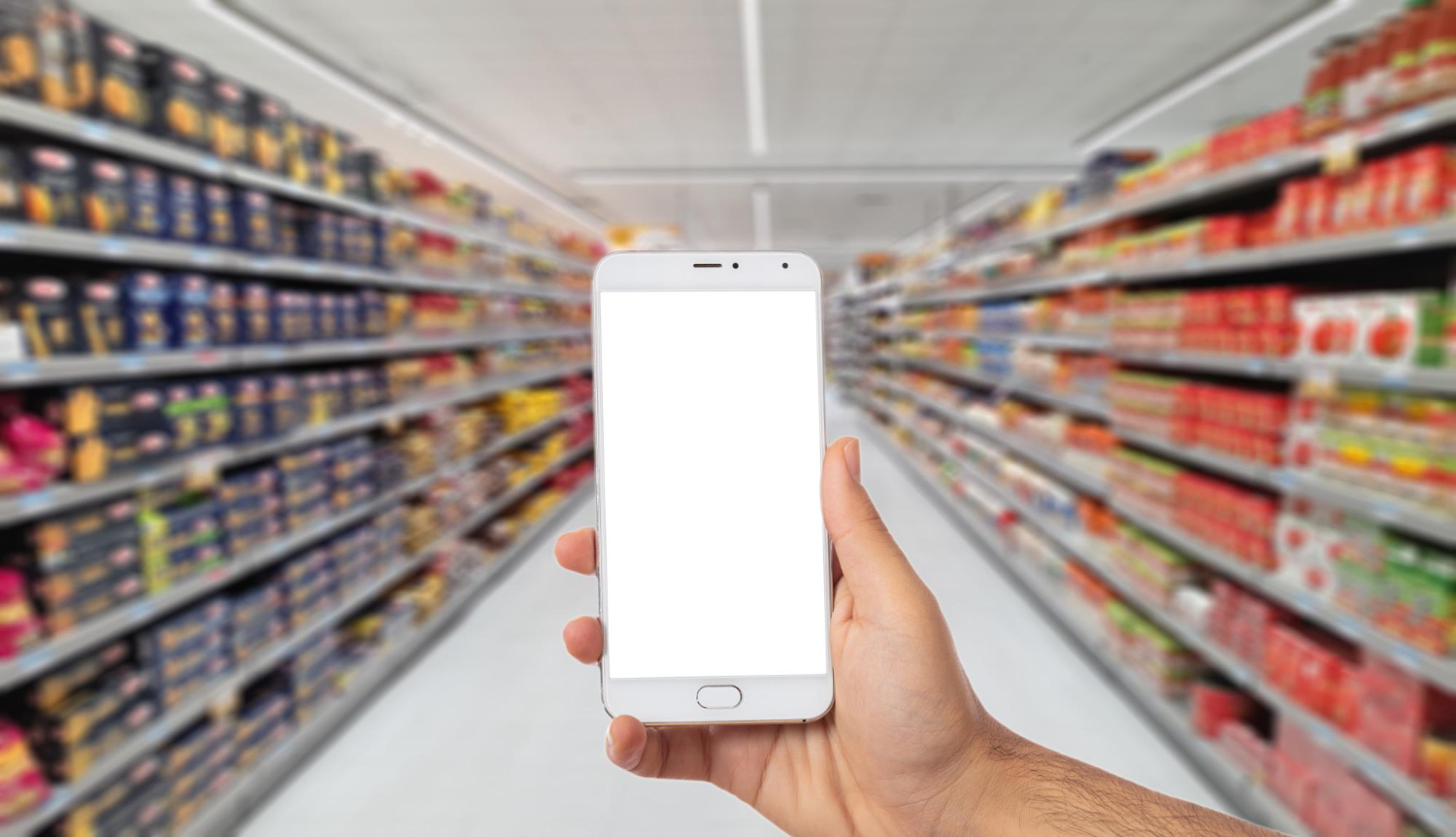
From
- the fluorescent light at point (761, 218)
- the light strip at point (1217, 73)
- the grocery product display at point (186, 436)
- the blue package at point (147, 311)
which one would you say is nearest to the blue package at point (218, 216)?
the grocery product display at point (186, 436)

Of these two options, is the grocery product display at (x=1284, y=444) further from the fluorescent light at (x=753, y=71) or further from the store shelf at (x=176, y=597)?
the store shelf at (x=176, y=597)

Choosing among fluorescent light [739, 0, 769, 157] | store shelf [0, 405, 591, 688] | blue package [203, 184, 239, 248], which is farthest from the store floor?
fluorescent light [739, 0, 769, 157]

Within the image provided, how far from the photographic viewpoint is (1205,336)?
2.41m

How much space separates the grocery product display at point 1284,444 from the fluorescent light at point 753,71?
2439mm

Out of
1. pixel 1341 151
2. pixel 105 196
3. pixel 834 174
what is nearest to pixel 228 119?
pixel 105 196

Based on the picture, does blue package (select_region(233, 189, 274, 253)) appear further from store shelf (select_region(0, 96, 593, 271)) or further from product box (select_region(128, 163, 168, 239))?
product box (select_region(128, 163, 168, 239))

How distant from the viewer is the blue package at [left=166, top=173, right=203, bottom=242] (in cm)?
196

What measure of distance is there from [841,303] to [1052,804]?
14483 millimetres

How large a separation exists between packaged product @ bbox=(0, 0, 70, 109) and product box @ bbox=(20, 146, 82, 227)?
0.39 ft

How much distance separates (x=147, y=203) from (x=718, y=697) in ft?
6.48

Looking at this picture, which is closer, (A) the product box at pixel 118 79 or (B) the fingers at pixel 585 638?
(B) the fingers at pixel 585 638

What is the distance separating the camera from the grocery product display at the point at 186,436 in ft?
5.29

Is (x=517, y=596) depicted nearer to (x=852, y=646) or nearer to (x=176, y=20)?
(x=852, y=646)

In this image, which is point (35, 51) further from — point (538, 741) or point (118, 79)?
point (538, 741)
